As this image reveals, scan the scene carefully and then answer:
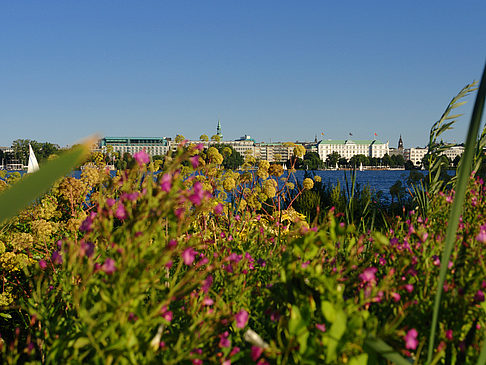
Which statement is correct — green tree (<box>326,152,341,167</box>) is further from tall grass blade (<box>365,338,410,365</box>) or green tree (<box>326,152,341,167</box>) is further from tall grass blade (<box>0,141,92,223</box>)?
tall grass blade (<box>0,141,92,223</box>)

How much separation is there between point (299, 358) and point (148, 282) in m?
0.43

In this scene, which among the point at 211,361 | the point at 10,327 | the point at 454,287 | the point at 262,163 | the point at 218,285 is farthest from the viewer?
the point at 262,163

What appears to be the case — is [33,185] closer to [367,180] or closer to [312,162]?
[367,180]

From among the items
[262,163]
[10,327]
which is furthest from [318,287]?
[262,163]

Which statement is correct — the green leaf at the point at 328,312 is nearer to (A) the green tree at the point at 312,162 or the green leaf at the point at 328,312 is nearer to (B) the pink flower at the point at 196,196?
(B) the pink flower at the point at 196,196

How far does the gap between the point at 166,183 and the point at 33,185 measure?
0.31 m

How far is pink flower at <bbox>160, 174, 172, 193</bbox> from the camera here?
104 centimetres

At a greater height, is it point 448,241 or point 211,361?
point 448,241

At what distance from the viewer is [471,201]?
204 cm

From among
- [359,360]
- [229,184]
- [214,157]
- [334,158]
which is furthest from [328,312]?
[334,158]

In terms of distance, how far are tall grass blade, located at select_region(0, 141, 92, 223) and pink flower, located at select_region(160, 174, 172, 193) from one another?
0.22 metres

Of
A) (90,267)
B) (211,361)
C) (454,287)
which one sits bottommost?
(211,361)

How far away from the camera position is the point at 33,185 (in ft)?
3.04

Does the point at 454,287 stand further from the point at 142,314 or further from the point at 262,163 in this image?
the point at 262,163
